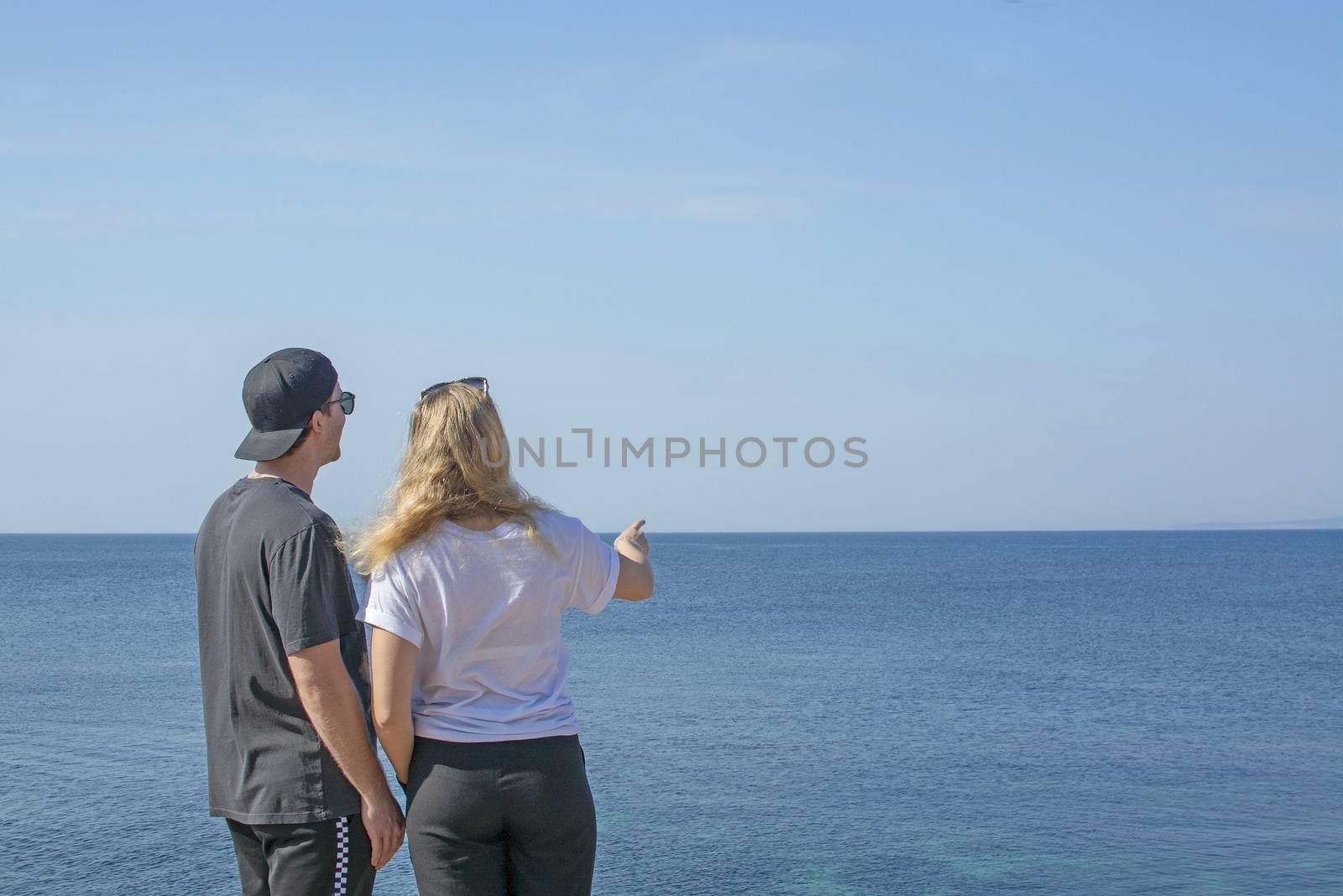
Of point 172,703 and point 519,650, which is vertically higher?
point 519,650

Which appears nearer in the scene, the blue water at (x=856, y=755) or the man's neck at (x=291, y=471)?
the man's neck at (x=291, y=471)

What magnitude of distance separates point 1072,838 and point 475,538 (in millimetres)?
15888

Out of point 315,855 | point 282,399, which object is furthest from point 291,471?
point 315,855

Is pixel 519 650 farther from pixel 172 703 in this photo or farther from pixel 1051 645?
pixel 1051 645

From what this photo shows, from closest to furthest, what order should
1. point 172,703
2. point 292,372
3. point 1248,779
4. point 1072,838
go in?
point 292,372
point 1072,838
point 1248,779
point 172,703

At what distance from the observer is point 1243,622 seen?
4931 centimetres

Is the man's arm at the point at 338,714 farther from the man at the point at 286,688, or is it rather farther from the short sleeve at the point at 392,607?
the short sleeve at the point at 392,607

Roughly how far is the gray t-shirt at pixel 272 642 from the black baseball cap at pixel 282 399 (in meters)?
0.10

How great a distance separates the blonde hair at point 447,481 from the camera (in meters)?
2.56

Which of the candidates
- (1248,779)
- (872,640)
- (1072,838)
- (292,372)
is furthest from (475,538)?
(872,640)

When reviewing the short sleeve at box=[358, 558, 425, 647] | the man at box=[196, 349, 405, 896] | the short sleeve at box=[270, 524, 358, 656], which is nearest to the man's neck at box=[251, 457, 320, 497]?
the man at box=[196, 349, 405, 896]

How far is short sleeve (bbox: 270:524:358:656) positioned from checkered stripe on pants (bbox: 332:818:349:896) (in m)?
0.42

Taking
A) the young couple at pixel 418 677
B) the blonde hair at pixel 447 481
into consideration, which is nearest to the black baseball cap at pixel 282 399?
the young couple at pixel 418 677

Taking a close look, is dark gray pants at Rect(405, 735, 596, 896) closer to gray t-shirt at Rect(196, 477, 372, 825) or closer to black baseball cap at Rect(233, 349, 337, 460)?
gray t-shirt at Rect(196, 477, 372, 825)
